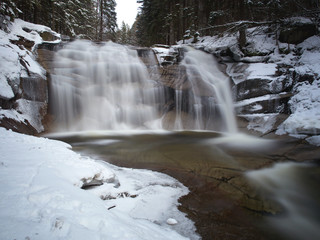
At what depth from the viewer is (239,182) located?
3.86 metres

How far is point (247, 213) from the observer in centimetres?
310

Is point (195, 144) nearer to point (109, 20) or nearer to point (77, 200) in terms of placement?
point (77, 200)

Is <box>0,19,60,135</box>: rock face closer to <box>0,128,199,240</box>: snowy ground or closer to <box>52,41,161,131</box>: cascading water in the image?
<box>52,41,161,131</box>: cascading water

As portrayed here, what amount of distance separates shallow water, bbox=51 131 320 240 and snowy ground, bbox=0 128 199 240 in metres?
0.43

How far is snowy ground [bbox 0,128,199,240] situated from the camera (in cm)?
176

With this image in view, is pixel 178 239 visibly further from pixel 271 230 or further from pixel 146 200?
pixel 271 230

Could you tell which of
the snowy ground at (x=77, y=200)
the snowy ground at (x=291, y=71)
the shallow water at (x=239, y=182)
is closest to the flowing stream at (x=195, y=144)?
the shallow water at (x=239, y=182)

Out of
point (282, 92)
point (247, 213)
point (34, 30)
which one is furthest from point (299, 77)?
point (34, 30)

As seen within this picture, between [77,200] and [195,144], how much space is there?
A: 5272 millimetres

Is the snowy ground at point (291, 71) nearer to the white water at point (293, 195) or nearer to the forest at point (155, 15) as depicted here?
the forest at point (155, 15)

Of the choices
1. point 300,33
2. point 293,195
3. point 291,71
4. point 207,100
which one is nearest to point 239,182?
point 293,195

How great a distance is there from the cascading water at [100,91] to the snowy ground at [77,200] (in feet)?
19.3

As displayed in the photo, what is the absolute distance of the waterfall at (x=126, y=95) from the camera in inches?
395

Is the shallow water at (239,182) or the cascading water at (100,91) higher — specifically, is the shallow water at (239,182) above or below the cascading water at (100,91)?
below
